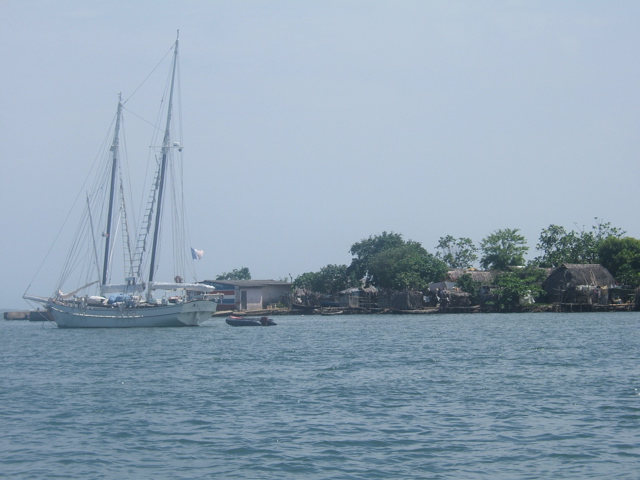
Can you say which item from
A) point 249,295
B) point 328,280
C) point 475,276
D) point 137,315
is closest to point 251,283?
point 249,295

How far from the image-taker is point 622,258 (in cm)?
8194

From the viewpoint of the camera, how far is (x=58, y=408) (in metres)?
21.9

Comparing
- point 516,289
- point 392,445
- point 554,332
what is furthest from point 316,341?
point 516,289

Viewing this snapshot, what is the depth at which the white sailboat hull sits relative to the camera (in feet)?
200

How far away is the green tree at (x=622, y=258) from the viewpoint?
3135 inches

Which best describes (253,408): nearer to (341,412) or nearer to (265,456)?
(341,412)

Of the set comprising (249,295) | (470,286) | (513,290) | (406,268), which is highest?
(406,268)

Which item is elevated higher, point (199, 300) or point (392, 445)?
point (199, 300)

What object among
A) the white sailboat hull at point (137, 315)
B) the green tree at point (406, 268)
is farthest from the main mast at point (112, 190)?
the green tree at point (406, 268)

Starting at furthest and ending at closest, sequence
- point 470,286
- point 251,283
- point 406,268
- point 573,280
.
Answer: point 251,283 < point 406,268 < point 470,286 < point 573,280

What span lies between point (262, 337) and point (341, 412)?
3139 centimetres

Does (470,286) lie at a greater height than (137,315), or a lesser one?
greater

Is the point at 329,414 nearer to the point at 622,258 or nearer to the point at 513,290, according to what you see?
the point at 513,290

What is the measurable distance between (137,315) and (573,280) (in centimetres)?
4372
